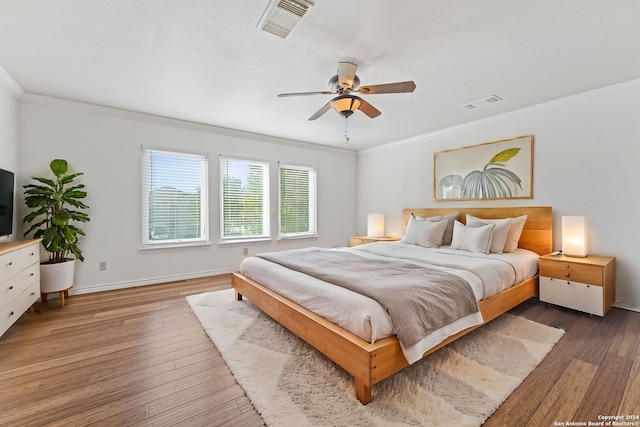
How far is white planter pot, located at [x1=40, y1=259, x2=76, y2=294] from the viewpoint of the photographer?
3.17 meters

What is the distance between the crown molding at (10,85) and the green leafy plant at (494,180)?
5.79m

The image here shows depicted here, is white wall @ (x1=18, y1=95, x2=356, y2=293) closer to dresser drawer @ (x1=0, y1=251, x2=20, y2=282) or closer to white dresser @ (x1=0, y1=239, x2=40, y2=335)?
white dresser @ (x1=0, y1=239, x2=40, y2=335)

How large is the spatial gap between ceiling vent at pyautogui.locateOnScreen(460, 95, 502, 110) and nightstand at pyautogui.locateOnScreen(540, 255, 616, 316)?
6.54ft

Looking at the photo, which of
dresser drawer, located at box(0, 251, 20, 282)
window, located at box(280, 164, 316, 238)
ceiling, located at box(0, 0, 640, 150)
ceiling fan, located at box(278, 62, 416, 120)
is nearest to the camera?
ceiling, located at box(0, 0, 640, 150)

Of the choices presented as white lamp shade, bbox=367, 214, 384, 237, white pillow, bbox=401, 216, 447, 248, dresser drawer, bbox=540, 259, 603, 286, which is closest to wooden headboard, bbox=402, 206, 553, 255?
dresser drawer, bbox=540, 259, 603, 286

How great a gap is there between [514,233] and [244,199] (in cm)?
418

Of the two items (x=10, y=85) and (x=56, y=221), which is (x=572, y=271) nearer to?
(x=56, y=221)

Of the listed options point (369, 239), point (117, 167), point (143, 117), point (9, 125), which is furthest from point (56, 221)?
point (369, 239)

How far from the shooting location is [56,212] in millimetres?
3285

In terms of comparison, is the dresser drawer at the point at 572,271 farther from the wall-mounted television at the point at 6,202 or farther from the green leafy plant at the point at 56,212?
the wall-mounted television at the point at 6,202

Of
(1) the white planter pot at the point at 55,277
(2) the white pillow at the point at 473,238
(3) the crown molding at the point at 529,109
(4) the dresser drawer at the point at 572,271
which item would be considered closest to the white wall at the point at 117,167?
(1) the white planter pot at the point at 55,277

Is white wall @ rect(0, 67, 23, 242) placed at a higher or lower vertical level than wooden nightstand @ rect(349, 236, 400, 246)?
higher

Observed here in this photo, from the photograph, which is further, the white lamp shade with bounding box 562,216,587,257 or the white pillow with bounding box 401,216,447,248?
the white pillow with bounding box 401,216,447,248

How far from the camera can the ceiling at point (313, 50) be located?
193cm
